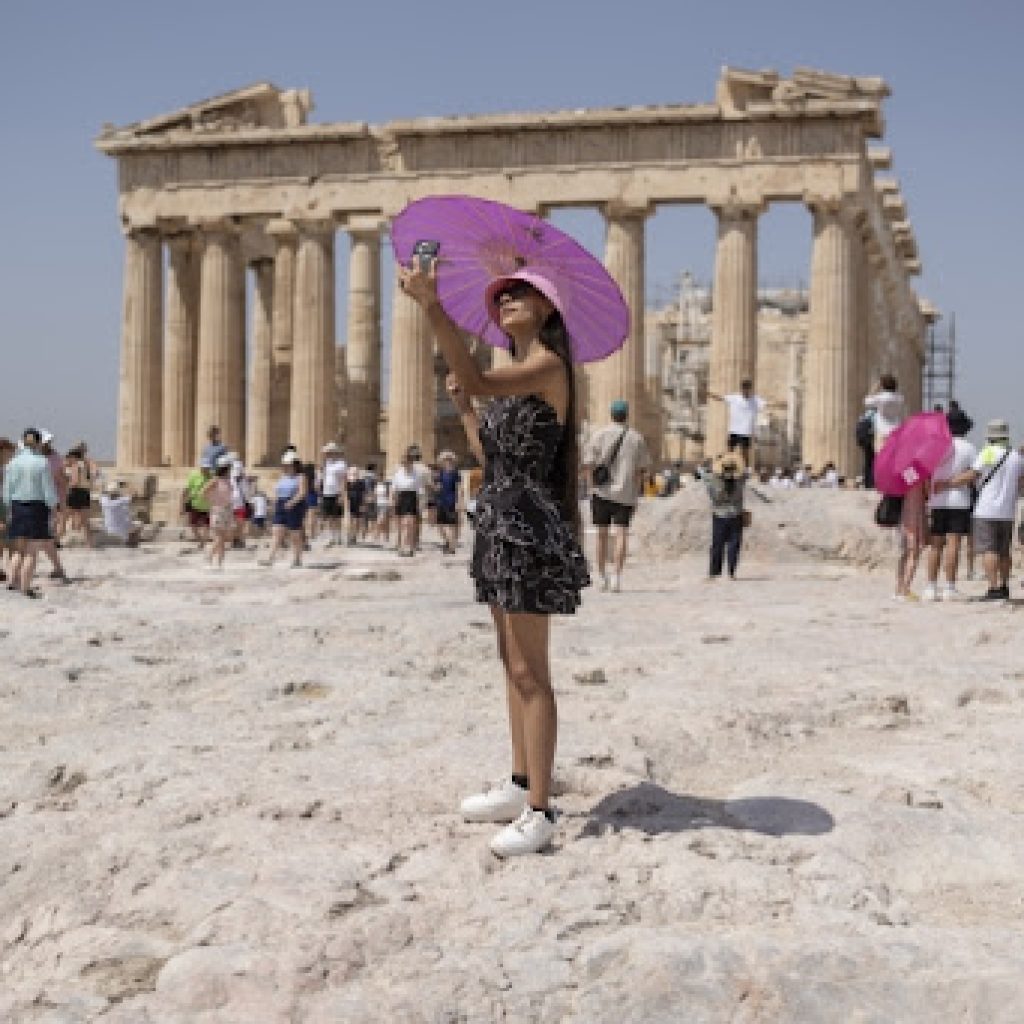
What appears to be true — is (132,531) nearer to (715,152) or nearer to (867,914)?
(715,152)

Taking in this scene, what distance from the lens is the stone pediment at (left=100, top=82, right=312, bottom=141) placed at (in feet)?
118

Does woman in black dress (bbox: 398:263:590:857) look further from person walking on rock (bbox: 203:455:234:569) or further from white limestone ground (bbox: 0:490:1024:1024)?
person walking on rock (bbox: 203:455:234:569)

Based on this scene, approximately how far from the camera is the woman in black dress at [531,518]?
4344mm

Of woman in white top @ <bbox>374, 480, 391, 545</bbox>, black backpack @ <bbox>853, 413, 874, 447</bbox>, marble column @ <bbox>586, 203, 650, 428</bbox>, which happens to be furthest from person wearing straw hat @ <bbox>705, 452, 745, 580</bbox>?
marble column @ <bbox>586, 203, 650, 428</bbox>

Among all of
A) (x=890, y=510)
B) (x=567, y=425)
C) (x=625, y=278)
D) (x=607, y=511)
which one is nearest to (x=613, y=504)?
(x=607, y=511)

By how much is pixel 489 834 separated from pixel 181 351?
113 feet

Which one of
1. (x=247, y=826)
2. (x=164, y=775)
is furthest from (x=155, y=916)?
(x=164, y=775)

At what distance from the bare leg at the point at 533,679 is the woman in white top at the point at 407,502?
49.9 ft

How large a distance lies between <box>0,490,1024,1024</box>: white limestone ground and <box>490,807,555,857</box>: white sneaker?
1.8 inches

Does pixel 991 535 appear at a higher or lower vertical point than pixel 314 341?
lower

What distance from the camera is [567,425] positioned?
446cm

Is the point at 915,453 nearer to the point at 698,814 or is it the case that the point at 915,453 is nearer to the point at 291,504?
the point at 698,814

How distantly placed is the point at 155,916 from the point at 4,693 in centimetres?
338

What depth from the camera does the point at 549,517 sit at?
441 centimetres
